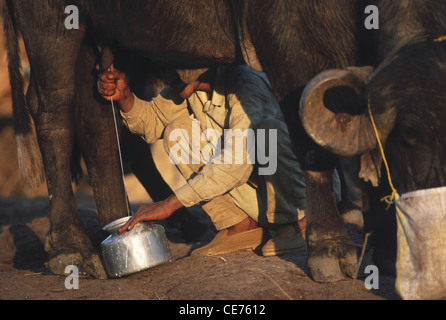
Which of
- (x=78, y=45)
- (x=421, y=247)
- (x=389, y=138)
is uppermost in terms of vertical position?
(x=78, y=45)

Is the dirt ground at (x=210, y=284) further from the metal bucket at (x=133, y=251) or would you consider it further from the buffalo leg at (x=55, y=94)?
the buffalo leg at (x=55, y=94)

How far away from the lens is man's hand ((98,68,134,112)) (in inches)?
144

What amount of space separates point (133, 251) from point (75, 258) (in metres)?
0.49

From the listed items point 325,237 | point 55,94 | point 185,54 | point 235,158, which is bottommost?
point 325,237

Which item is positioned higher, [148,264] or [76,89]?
[76,89]

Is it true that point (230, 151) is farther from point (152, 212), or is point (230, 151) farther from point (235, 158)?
point (152, 212)

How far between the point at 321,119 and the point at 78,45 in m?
1.98

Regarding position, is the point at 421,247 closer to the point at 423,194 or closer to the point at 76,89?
the point at 423,194

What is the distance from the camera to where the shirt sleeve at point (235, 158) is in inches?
129

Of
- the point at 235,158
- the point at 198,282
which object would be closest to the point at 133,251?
the point at 198,282

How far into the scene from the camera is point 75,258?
3371 millimetres

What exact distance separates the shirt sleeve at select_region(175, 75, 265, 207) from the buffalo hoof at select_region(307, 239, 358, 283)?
74cm
